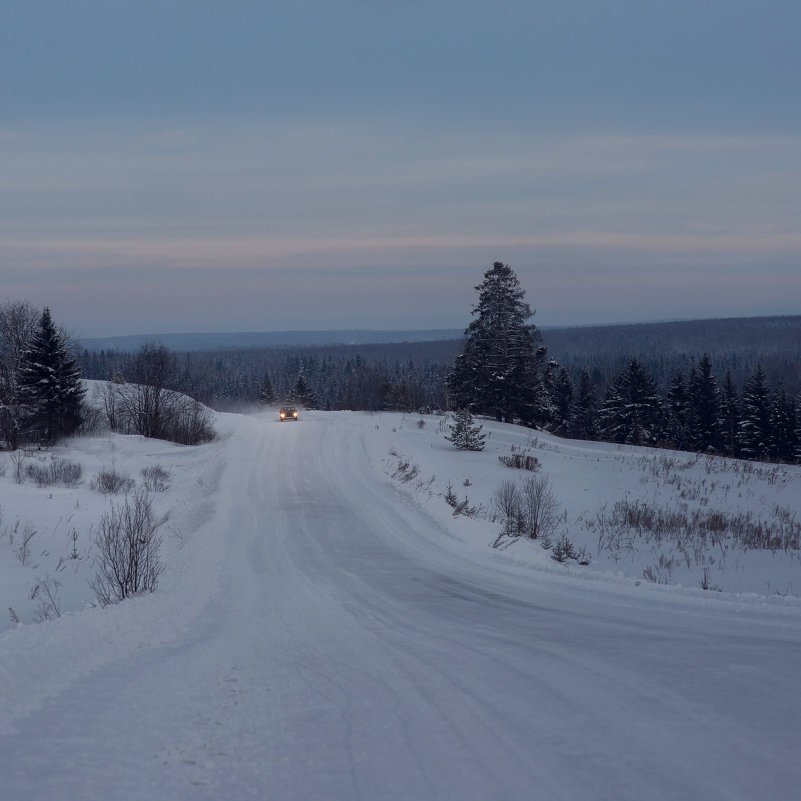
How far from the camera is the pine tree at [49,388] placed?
36.6 m

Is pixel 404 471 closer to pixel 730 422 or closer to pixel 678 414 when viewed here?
pixel 678 414

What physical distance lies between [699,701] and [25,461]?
21.8m

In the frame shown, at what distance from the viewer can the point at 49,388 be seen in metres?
36.7

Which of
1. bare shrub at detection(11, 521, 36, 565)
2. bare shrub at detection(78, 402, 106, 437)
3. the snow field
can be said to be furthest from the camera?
bare shrub at detection(78, 402, 106, 437)

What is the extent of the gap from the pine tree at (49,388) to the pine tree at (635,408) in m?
46.7

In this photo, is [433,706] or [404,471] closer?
[433,706]

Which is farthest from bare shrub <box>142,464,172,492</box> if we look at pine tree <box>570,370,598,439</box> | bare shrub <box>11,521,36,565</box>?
pine tree <box>570,370,598,439</box>

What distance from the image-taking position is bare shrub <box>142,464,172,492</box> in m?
16.8

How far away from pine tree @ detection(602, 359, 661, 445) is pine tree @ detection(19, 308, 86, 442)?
4668cm

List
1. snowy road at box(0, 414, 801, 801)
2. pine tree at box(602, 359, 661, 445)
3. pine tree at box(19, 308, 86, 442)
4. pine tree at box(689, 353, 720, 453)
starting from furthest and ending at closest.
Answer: pine tree at box(689, 353, 720, 453)
pine tree at box(602, 359, 661, 445)
pine tree at box(19, 308, 86, 442)
snowy road at box(0, 414, 801, 801)

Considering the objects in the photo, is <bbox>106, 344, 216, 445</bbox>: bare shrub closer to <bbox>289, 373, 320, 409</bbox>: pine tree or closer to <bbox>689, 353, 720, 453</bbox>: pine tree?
<bbox>289, 373, 320, 409</bbox>: pine tree

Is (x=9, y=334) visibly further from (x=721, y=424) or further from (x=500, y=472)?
(x=721, y=424)

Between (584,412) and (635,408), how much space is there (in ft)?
34.9

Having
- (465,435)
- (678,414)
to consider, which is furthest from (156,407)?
(678,414)
